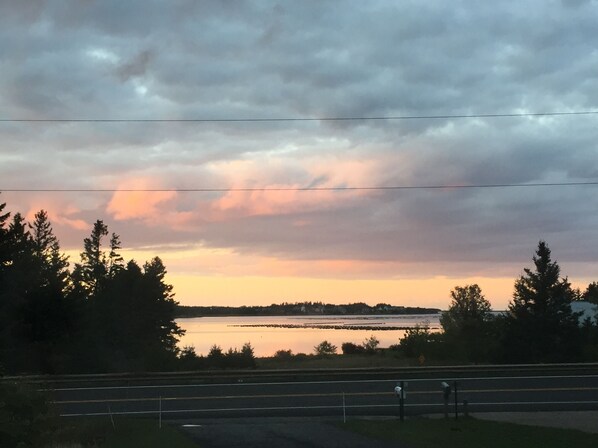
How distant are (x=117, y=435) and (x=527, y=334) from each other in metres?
41.4

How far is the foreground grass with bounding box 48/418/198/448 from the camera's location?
14.8 metres

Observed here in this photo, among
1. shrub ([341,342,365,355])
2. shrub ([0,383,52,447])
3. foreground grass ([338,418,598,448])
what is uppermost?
shrub ([0,383,52,447])

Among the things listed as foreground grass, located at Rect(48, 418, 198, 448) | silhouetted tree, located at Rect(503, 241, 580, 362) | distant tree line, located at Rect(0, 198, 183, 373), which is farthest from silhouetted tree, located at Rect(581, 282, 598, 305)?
foreground grass, located at Rect(48, 418, 198, 448)

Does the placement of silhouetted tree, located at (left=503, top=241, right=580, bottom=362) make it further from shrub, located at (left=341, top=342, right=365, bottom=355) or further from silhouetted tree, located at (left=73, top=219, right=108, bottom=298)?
silhouetted tree, located at (left=73, top=219, right=108, bottom=298)

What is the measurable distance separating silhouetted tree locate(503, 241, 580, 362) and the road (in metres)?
21.3

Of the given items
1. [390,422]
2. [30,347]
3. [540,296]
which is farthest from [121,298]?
[390,422]

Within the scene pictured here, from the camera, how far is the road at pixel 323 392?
20.6 m

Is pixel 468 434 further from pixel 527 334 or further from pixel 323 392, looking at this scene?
pixel 527 334

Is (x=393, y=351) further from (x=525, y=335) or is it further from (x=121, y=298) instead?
(x=121, y=298)

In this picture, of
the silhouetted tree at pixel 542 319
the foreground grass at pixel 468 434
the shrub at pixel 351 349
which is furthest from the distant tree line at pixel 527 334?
the foreground grass at pixel 468 434

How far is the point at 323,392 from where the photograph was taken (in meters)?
23.4

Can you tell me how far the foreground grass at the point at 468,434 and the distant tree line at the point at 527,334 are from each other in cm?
2293

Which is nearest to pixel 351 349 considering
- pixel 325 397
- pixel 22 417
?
pixel 325 397

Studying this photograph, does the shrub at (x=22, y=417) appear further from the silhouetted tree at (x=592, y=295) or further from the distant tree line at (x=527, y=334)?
the silhouetted tree at (x=592, y=295)
